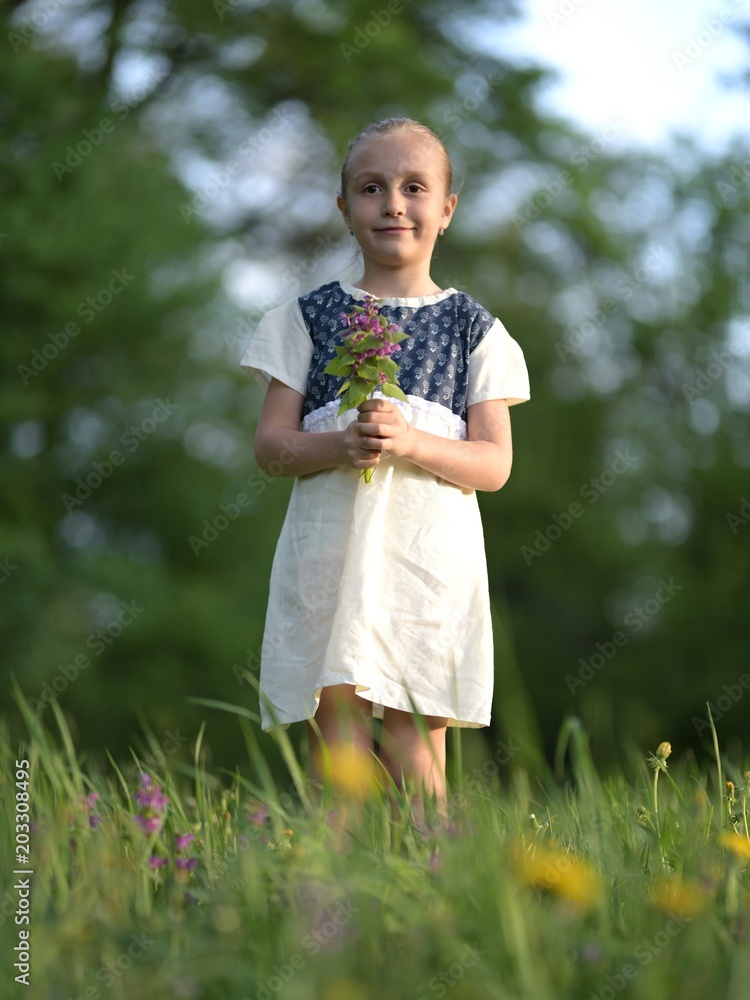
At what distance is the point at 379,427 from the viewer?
2.56m

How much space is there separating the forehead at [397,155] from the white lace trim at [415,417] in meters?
0.51

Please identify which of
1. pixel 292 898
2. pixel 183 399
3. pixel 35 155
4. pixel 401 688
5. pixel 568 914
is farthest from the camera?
pixel 183 399

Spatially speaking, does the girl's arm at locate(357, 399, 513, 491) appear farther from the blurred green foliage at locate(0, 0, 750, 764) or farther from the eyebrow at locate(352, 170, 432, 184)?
the blurred green foliage at locate(0, 0, 750, 764)

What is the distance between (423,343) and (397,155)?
0.43 metres

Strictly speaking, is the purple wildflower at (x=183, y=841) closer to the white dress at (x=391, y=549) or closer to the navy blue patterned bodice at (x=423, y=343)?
the white dress at (x=391, y=549)

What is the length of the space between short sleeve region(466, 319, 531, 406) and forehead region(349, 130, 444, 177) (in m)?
0.41

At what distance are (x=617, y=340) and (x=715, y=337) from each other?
1.75 meters

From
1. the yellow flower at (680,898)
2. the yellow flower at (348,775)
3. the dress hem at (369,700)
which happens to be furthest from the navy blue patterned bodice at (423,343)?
the yellow flower at (680,898)

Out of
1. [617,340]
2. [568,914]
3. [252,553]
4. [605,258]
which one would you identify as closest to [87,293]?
[252,553]

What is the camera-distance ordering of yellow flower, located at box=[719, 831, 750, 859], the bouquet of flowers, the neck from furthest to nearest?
the neck → the bouquet of flowers → yellow flower, located at box=[719, 831, 750, 859]

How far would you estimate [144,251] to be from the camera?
1455 cm

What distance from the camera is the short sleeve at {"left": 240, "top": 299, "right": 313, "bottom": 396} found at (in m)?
2.92

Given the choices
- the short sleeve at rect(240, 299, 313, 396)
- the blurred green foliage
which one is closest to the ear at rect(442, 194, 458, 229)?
the short sleeve at rect(240, 299, 313, 396)

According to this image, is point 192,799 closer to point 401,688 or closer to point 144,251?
point 401,688
